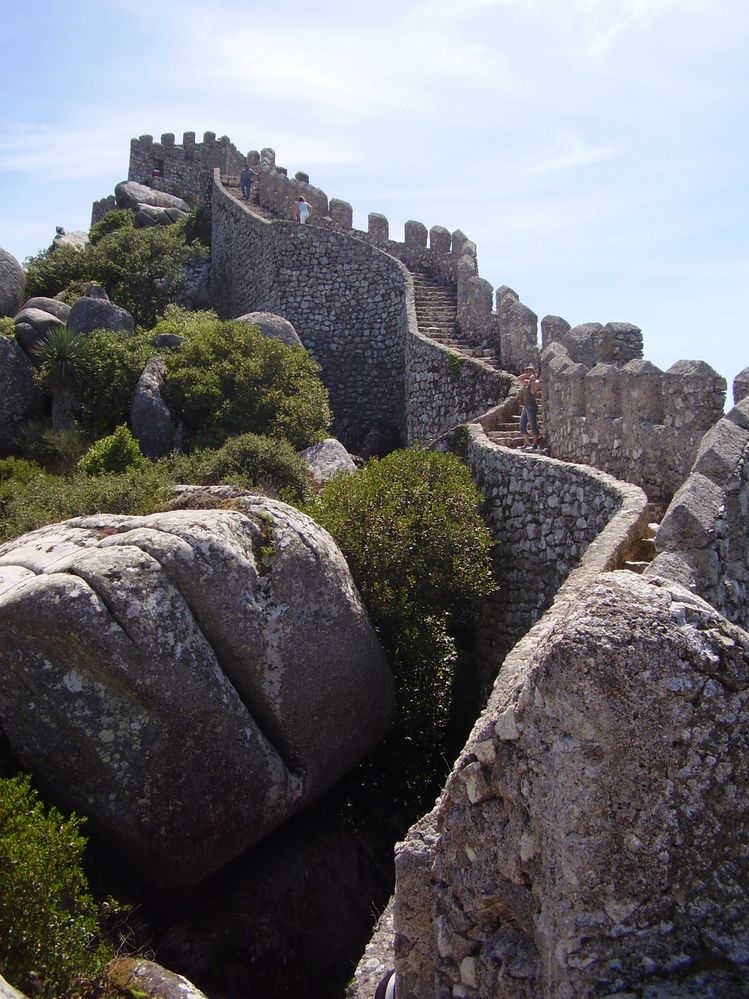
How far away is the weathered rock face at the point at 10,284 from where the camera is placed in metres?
26.7

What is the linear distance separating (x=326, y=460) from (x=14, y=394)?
7.77m

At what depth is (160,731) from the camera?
30.0ft

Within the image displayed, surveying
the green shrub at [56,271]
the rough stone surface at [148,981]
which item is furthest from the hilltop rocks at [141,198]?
the rough stone surface at [148,981]

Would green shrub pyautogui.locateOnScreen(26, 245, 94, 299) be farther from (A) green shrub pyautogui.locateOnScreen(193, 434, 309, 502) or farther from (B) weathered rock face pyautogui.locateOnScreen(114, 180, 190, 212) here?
(A) green shrub pyautogui.locateOnScreen(193, 434, 309, 502)

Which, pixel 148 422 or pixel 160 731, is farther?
pixel 148 422

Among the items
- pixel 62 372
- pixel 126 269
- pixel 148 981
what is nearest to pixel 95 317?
pixel 62 372

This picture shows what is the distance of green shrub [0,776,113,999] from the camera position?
7.57m

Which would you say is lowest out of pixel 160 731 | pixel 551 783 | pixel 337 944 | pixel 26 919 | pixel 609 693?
pixel 337 944

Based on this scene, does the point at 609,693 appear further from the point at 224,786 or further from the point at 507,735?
the point at 224,786

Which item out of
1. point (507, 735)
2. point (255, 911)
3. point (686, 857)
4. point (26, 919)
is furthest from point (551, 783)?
point (255, 911)

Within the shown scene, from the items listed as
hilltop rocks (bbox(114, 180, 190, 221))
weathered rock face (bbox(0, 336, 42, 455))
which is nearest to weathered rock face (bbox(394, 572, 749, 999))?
weathered rock face (bbox(0, 336, 42, 455))

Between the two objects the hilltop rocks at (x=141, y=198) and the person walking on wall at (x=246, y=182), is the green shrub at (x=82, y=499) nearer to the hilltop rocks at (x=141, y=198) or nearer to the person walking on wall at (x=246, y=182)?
the person walking on wall at (x=246, y=182)

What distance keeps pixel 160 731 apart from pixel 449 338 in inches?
583

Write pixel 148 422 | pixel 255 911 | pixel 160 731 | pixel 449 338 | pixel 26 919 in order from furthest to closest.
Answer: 1. pixel 449 338
2. pixel 148 422
3. pixel 255 911
4. pixel 160 731
5. pixel 26 919
